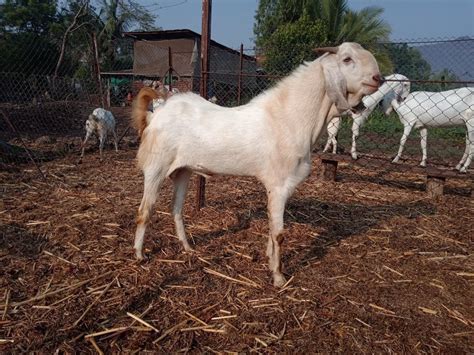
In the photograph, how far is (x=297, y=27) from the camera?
19578 mm

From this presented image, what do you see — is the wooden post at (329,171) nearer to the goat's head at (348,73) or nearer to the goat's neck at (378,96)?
the goat's neck at (378,96)

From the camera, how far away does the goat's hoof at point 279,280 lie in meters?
3.46

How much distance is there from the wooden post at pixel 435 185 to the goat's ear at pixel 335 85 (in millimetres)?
3745

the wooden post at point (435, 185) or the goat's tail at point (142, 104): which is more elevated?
Answer: the goat's tail at point (142, 104)

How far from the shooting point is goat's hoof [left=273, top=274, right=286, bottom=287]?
346 cm

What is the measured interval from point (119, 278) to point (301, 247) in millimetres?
1947

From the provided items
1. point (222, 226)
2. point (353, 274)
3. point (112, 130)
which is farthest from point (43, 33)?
point (353, 274)

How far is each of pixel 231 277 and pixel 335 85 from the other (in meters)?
1.95

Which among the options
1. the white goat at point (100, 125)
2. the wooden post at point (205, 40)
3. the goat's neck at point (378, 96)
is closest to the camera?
the wooden post at point (205, 40)

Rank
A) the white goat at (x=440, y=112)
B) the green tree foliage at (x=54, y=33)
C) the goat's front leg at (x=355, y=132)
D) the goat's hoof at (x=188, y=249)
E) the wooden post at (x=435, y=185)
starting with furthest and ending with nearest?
the green tree foliage at (x=54, y=33), the goat's front leg at (x=355, y=132), the white goat at (x=440, y=112), the wooden post at (x=435, y=185), the goat's hoof at (x=188, y=249)

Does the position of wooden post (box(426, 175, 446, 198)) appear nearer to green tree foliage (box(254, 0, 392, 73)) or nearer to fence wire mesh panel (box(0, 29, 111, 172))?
fence wire mesh panel (box(0, 29, 111, 172))

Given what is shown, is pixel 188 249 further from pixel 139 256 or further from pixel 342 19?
pixel 342 19

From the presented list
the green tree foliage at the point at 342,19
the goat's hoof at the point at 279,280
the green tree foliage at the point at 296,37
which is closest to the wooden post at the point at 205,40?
the goat's hoof at the point at 279,280

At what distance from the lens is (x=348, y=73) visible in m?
3.37
